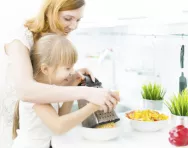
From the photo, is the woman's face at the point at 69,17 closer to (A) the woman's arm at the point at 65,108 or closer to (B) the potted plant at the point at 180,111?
(A) the woman's arm at the point at 65,108

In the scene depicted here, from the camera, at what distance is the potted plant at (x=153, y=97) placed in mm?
1713

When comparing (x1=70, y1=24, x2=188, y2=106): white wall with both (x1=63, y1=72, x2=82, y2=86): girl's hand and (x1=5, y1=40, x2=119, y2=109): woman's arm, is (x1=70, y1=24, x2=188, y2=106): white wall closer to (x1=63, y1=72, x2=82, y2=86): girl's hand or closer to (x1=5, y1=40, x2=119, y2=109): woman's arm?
(x1=63, y1=72, x2=82, y2=86): girl's hand

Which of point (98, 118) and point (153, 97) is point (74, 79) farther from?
point (153, 97)

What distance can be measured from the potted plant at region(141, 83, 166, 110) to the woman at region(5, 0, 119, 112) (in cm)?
39

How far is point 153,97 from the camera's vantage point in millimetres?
1745

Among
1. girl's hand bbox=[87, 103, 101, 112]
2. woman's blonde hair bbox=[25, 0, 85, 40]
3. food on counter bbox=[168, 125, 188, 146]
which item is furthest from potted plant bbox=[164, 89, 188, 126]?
woman's blonde hair bbox=[25, 0, 85, 40]

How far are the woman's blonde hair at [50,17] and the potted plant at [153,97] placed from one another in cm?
57

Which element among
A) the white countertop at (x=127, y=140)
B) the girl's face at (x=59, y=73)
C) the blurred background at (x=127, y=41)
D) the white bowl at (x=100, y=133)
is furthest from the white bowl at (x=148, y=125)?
the blurred background at (x=127, y=41)

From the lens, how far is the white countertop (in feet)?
4.15

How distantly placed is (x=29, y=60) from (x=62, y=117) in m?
0.28

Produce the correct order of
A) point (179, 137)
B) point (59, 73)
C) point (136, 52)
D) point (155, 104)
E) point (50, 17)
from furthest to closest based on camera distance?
point (136, 52), point (155, 104), point (50, 17), point (59, 73), point (179, 137)

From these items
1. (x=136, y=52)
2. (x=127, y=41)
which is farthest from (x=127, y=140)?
(x=127, y=41)

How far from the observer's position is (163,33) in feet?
6.82

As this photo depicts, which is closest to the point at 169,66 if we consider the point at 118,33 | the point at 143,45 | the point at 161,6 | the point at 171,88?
the point at 171,88
